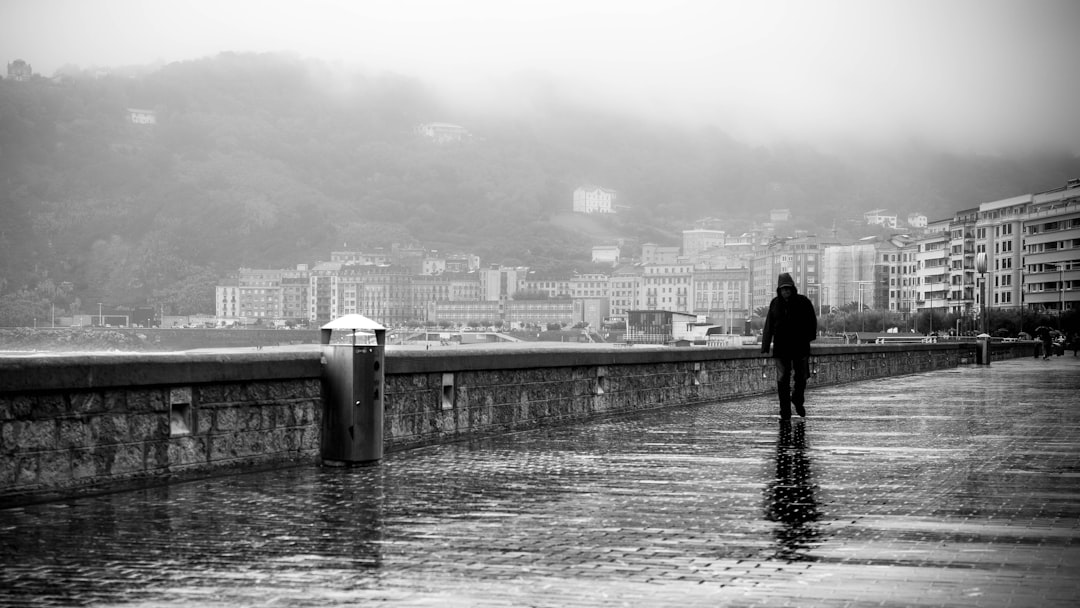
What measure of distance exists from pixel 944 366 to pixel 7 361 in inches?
1995

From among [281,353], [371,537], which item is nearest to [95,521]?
[371,537]

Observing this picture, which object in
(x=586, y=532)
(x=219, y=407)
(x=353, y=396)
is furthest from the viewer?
(x=353, y=396)

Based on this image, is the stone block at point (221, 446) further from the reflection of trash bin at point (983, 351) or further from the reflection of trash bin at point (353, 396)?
the reflection of trash bin at point (983, 351)

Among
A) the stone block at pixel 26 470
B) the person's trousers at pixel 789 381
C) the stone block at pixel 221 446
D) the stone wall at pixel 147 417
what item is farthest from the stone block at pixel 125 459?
the person's trousers at pixel 789 381

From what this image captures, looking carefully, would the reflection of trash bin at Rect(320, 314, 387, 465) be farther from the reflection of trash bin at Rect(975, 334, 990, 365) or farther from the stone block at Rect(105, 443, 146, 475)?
the reflection of trash bin at Rect(975, 334, 990, 365)

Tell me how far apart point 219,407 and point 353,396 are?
1.28 m

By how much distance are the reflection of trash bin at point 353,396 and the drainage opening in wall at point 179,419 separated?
1.57 m

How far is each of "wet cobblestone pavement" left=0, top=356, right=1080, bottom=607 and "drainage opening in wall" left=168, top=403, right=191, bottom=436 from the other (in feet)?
Answer: 1.58

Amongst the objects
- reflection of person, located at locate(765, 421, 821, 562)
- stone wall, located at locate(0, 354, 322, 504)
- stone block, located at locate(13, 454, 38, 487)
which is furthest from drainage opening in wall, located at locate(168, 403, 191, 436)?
reflection of person, located at locate(765, 421, 821, 562)

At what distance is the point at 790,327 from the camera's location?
61.6ft

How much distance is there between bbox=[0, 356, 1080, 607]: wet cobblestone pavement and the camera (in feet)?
20.2

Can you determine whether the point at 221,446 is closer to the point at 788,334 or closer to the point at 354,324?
the point at 354,324

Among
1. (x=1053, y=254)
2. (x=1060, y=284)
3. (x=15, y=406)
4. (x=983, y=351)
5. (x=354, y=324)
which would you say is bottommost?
(x=983, y=351)

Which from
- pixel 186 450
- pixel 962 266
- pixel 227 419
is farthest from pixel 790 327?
pixel 962 266
